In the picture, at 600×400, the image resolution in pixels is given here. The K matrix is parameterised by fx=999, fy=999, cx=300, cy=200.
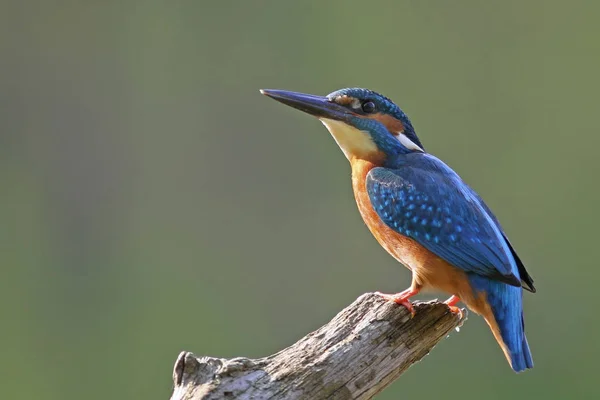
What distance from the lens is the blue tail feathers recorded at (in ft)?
6.99

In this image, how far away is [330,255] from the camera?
5.30m

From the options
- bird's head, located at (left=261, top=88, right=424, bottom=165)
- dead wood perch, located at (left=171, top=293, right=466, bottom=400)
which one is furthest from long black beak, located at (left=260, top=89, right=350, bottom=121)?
dead wood perch, located at (left=171, top=293, right=466, bottom=400)

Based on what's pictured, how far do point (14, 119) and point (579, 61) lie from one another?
322cm

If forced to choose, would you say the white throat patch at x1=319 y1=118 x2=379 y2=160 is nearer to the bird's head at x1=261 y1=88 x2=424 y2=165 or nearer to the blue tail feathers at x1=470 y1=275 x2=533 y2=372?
the bird's head at x1=261 y1=88 x2=424 y2=165

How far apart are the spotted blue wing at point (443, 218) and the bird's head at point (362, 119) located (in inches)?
3.3

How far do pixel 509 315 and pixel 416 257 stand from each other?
10.0 inches

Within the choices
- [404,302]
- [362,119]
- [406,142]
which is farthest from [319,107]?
[404,302]

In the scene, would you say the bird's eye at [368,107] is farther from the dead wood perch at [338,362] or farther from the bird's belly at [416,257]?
the dead wood perch at [338,362]

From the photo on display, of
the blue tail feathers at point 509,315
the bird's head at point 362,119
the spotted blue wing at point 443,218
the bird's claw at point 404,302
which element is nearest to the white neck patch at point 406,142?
the bird's head at point 362,119

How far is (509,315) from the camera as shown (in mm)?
2186

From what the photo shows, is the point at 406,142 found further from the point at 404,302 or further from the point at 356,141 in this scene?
the point at 404,302

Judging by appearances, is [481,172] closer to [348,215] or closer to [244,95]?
[348,215]

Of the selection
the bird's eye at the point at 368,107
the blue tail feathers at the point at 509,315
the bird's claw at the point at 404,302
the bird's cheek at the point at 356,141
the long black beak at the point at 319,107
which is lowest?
the blue tail feathers at the point at 509,315

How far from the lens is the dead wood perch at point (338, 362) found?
5.82 feet
